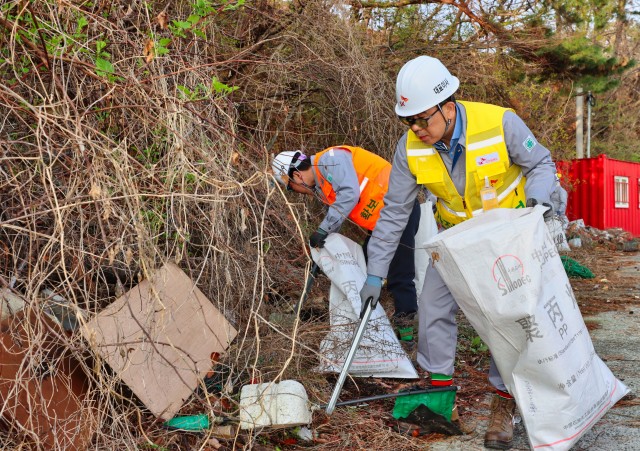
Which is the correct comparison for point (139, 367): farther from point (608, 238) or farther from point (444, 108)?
point (608, 238)

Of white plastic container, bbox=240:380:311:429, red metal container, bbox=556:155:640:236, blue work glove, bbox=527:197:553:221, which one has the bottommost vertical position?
red metal container, bbox=556:155:640:236

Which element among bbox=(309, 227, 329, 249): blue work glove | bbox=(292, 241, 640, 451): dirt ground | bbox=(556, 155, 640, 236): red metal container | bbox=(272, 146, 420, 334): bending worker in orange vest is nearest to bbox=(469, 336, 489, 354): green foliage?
bbox=(292, 241, 640, 451): dirt ground

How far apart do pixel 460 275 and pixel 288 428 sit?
1045 millimetres

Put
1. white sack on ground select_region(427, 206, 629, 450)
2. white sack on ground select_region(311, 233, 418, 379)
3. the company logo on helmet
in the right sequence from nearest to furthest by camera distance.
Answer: white sack on ground select_region(427, 206, 629, 450), the company logo on helmet, white sack on ground select_region(311, 233, 418, 379)

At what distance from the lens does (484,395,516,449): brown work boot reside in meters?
3.07

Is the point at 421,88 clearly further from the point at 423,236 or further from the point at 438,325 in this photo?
the point at 423,236

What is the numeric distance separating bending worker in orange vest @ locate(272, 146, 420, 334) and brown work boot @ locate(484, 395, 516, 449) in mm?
1830

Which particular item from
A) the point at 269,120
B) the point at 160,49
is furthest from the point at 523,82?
the point at 160,49

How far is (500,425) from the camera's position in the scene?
3.12m

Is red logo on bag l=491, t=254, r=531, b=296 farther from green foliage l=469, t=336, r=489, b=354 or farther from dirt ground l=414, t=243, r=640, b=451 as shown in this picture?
green foliage l=469, t=336, r=489, b=354

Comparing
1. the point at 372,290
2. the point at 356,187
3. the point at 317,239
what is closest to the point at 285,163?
the point at 356,187

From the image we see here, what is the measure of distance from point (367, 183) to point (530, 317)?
2552mm

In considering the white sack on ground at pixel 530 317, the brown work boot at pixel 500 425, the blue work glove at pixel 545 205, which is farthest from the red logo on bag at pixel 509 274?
the brown work boot at pixel 500 425

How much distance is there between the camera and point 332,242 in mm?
4426
